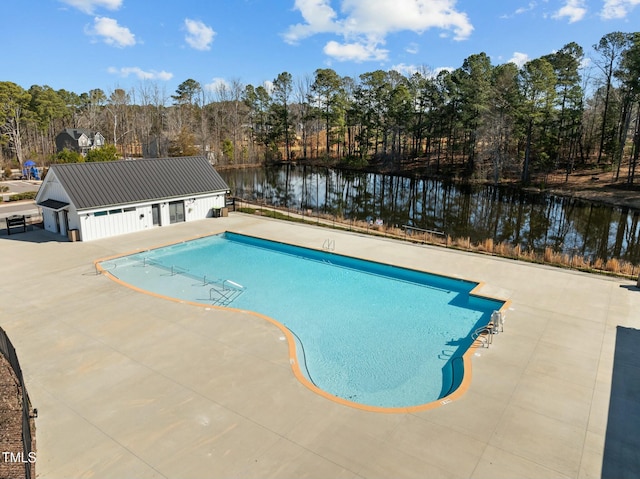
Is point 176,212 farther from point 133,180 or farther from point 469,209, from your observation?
point 469,209

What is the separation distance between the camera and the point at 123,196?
2066 cm

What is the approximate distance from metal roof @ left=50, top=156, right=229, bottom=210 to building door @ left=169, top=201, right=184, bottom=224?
0.56 metres

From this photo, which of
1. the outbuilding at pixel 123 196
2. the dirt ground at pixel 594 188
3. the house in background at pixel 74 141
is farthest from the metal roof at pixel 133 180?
the house in background at pixel 74 141

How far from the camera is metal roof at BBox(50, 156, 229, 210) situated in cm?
1973

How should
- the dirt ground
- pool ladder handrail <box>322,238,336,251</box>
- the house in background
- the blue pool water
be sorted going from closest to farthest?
the blue pool water
pool ladder handrail <box>322,238,336,251</box>
the dirt ground
the house in background

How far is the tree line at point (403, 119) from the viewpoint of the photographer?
39781mm

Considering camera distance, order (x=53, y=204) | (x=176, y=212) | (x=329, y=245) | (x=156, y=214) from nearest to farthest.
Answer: (x=329, y=245) → (x=53, y=204) → (x=156, y=214) → (x=176, y=212)

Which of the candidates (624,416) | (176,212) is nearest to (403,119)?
(176,212)

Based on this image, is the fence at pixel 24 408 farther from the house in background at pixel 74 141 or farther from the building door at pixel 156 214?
the house in background at pixel 74 141

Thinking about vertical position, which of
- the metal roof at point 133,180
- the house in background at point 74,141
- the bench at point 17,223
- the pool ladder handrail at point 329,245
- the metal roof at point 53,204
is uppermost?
the house in background at point 74,141

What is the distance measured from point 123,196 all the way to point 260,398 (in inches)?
621

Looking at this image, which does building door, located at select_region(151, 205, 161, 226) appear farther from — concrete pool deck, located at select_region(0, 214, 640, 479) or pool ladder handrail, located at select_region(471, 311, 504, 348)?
pool ladder handrail, located at select_region(471, 311, 504, 348)

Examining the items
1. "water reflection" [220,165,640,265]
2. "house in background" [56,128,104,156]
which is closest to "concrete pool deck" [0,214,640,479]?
"water reflection" [220,165,640,265]

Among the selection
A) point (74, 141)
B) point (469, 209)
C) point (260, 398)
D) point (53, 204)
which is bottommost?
point (260, 398)
